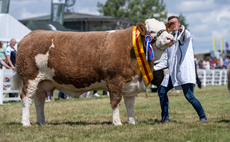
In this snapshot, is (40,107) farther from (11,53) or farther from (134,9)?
(134,9)

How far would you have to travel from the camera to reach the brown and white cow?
623 centimetres

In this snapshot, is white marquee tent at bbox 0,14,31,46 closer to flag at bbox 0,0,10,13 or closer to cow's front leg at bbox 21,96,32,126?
flag at bbox 0,0,10,13

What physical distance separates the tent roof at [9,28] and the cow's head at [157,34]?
8836 millimetres

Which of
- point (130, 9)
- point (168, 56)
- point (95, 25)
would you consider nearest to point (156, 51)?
point (168, 56)

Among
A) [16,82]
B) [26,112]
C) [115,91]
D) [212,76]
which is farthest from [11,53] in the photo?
[212,76]

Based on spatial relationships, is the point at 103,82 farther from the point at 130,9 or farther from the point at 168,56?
the point at 130,9

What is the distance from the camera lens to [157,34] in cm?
618

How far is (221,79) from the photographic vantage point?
25266 millimetres

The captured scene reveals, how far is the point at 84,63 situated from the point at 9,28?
8831 millimetres

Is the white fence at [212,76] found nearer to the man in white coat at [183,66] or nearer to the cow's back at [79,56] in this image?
the man in white coat at [183,66]

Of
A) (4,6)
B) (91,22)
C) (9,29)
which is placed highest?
(91,22)

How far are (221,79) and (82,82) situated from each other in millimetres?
20956

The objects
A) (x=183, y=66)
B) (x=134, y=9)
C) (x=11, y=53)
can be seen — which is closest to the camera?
(x=183, y=66)

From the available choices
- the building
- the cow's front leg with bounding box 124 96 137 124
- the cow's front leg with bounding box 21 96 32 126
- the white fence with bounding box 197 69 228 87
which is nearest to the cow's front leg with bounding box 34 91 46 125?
the cow's front leg with bounding box 21 96 32 126
